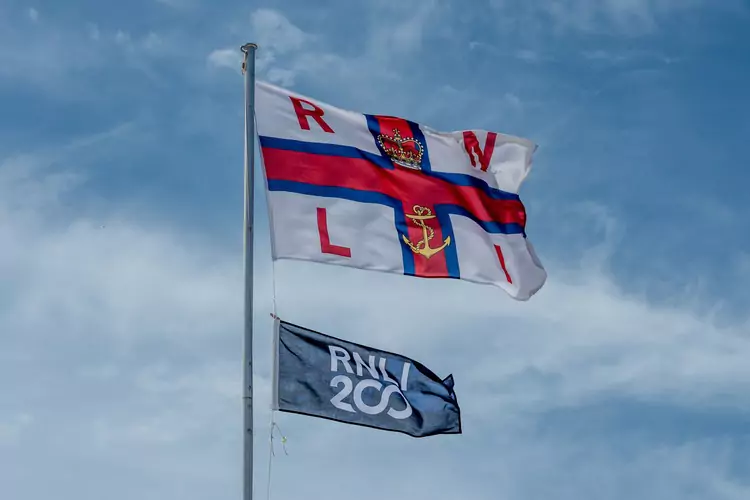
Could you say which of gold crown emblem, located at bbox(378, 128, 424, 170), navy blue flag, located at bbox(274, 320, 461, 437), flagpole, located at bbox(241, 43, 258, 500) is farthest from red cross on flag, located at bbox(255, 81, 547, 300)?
navy blue flag, located at bbox(274, 320, 461, 437)

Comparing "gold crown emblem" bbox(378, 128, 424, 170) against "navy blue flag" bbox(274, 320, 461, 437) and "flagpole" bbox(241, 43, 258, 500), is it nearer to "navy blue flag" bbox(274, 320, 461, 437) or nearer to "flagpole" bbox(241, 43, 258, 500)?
"flagpole" bbox(241, 43, 258, 500)

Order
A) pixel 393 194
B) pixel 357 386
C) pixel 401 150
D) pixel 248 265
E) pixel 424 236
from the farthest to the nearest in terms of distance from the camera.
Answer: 1. pixel 401 150
2. pixel 393 194
3. pixel 424 236
4. pixel 357 386
5. pixel 248 265

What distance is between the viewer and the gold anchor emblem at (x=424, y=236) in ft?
68.1

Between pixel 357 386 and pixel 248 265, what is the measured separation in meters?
2.52

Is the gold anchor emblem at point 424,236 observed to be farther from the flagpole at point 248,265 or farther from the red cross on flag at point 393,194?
the flagpole at point 248,265

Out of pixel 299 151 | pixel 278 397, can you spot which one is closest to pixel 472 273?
pixel 299 151

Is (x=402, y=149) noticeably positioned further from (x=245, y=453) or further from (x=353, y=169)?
(x=245, y=453)

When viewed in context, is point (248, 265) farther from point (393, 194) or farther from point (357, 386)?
point (393, 194)

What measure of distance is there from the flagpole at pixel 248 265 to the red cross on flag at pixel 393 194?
1.76 ft

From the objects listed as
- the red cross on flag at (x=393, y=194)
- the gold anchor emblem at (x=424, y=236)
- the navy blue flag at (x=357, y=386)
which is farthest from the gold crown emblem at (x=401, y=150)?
the navy blue flag at (x=357, y=386)

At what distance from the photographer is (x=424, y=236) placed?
21.1 metres

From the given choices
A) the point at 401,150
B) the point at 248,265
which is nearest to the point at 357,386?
the point at 248,265

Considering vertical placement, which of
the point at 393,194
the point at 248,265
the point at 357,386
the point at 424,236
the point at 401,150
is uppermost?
the point at 401,150

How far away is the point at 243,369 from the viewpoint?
17.0 meters
